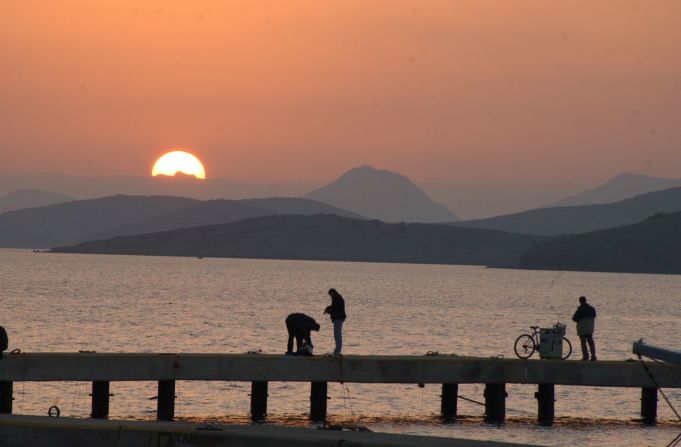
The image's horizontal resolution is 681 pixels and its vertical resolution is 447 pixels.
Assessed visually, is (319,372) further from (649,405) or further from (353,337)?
(353,337)

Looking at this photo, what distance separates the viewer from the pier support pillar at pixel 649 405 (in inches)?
1503

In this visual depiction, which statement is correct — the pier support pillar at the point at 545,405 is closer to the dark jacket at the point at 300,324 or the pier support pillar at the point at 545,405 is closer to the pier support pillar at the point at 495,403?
the pier support pillar at the point at 495,403

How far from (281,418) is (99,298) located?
102m

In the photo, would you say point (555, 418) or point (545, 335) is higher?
point (545, 335)

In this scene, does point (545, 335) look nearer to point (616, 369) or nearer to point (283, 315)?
point (616, 369)

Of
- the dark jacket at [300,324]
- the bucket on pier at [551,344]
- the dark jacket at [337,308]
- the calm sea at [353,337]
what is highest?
the dark jacket at [337,308]

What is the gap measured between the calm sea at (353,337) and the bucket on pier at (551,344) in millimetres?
2353

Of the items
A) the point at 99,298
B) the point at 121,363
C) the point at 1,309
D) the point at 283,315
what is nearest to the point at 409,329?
the point at 283,315

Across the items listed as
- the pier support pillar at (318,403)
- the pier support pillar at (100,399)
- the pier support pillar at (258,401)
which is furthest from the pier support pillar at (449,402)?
the pier support pillar at (100,399)

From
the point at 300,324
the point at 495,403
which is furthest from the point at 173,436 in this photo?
the point at 495,403

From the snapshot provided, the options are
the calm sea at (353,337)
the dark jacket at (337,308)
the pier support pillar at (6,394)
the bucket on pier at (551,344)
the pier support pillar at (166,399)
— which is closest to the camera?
the pier support pillar at (6,394)

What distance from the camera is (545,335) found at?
38.0 metres

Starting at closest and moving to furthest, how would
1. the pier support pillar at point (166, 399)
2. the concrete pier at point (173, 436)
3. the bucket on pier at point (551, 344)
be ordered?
the concrete pier at point (173, 436)
the pier support pillar at point (166, 399)
the bucket on pier at point (551, 344)

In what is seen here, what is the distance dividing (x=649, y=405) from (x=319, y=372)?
11472mm
